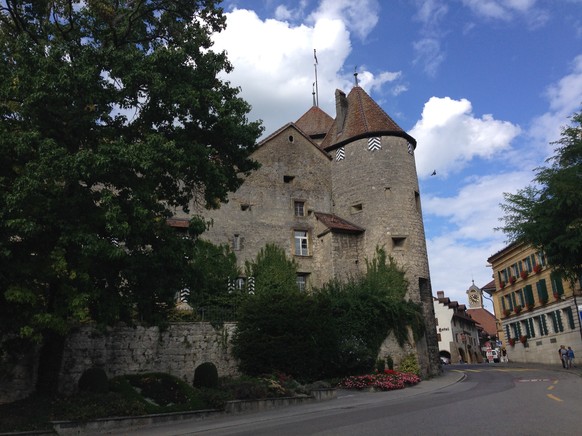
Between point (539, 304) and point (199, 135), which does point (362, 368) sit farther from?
point (539, 304)

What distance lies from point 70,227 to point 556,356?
35784mm

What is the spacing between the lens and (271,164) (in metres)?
31.5

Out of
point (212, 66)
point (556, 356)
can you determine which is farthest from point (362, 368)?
point (556, 356)

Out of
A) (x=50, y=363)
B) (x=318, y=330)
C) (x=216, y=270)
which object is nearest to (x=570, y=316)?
(x=318, y=330)

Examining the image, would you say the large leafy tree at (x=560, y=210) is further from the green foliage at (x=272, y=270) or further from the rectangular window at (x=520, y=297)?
the rectangular window at (x=520, y=297)

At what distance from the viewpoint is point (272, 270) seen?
93.8 ft

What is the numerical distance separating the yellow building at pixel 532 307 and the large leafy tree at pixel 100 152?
25.5 metres

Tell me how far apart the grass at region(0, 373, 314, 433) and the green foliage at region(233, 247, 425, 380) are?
1.97 m

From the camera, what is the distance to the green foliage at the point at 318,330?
2081cm

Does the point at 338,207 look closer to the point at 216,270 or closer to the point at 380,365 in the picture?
the point at 216,270

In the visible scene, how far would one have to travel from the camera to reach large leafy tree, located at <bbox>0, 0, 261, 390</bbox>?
37.0 feet

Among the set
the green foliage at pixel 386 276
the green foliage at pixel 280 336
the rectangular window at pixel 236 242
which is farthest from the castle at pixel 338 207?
the green foliage at pixel 280 336

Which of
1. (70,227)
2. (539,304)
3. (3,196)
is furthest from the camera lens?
(539,304)

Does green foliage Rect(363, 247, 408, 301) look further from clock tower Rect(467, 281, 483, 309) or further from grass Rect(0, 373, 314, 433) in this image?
clock tower Rect(467, 281, 483, 309)
